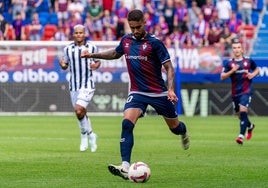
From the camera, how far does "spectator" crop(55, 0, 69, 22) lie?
3610cm

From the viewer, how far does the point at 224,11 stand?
35125mm

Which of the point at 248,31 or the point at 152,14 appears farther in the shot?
the point at 152,14

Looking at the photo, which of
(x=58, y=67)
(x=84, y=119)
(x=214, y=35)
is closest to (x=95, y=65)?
(x=84, y=119)

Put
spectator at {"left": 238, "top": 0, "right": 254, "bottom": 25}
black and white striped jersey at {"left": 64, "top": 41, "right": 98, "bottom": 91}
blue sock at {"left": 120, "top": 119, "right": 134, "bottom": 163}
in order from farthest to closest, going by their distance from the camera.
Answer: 1. spectator at {"left": 238, "top": 0, "right": 254, "bottom": 25}
2. black and white striped jersey at {"left": 64, "top": 41, "right": 98, "bottom": 91}
3. blue sock at {"left": 120, "top": 119, "right": 134, "bottom": 163}

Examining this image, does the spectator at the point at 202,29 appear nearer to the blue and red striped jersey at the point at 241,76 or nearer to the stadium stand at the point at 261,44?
the stadium stand at the point at 261,44

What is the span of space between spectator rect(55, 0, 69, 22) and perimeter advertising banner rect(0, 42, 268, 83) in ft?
13.1

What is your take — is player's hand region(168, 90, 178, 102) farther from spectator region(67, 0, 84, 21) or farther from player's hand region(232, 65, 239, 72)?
spectator region(67, 0, 84, 21)

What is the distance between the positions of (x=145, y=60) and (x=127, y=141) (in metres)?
1.36

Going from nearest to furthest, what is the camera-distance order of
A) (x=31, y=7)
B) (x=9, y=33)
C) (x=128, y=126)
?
(x=128, y=126), (x=9, y=33), (x=31, y=7)

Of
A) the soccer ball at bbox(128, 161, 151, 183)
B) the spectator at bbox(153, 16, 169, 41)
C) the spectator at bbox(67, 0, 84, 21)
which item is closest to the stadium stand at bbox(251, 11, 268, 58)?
the spectator at bbox(153, 16, 169, 41)

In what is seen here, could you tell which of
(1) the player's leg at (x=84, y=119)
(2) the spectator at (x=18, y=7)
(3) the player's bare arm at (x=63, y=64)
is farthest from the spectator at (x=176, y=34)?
(3) the player's bare arm at (x=63, y=64)

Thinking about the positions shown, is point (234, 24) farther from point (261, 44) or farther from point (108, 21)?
point (108, 21)

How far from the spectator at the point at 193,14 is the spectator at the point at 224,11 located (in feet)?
2.62

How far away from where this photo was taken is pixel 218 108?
31.8m
